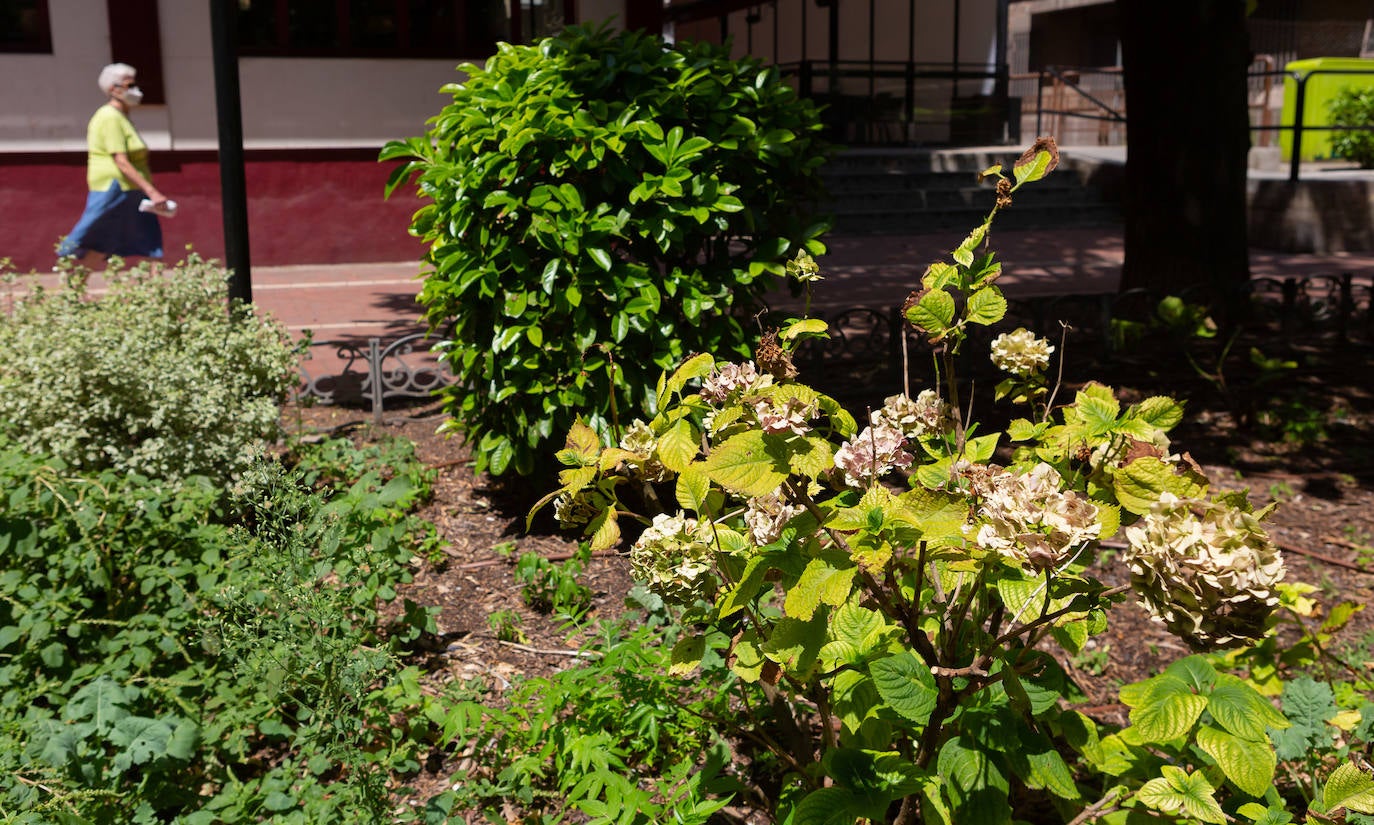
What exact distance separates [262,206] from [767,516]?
13.0m

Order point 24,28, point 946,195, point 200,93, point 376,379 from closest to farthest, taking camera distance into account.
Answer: point 376,379
point 24,28
point 200,93
point 946,195

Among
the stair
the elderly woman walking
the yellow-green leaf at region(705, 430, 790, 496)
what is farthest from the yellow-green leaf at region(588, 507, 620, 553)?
the stair

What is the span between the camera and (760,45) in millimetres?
29734

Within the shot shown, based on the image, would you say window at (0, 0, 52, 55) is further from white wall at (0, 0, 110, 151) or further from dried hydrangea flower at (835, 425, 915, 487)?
dried hydrangea flower at (835, 425, 915, 487)

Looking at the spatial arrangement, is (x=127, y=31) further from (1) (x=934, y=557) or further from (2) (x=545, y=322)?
(1) (x=934, y=557)

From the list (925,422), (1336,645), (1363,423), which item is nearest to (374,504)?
(925,422)

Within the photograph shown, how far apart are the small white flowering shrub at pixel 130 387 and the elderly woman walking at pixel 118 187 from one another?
614 cm

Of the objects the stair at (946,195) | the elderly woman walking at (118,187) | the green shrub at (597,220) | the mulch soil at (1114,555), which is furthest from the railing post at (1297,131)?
the elderly woman walking at (118,187)

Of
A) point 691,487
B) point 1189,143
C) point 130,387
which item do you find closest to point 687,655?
point 691,487

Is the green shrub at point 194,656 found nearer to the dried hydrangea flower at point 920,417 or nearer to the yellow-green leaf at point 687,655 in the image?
the yellow-green leaf at point 687,655

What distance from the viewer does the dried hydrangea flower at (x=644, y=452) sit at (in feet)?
8.29

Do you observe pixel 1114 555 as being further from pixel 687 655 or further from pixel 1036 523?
pixel 1036 523

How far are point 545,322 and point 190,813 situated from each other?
7.44ft

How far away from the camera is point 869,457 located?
2238 mm
